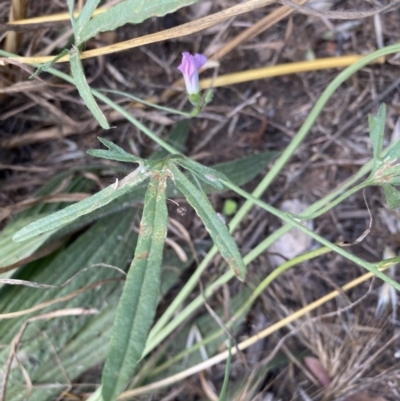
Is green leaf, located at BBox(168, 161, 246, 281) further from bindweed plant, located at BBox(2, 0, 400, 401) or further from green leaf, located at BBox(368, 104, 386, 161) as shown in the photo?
green leaf, located at BBox(368, 104, 386, 161)

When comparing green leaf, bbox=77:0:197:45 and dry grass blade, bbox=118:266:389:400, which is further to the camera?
dry grass blade, bbox=118:266:389:400

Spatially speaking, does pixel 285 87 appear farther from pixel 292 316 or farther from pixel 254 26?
pixel 292 316

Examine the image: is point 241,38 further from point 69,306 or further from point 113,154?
point 69,306

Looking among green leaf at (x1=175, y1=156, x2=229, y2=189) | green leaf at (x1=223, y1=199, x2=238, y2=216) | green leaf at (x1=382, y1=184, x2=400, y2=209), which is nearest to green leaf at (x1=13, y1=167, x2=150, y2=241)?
green leaf at (x1=175, y1=156, x2=229, y2=189)

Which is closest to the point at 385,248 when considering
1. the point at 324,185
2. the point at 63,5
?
the point at 324,185

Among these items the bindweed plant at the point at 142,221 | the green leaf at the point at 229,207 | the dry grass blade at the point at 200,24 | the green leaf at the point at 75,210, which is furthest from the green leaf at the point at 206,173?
A: the green leaf at the point at 229,207

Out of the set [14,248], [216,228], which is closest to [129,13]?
[216,228]
